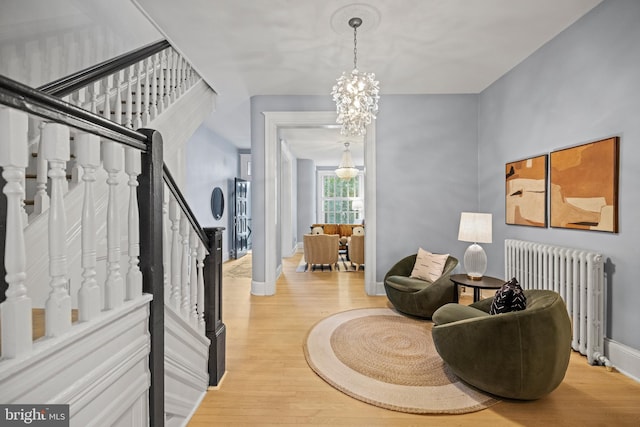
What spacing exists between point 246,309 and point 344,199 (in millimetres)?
6972

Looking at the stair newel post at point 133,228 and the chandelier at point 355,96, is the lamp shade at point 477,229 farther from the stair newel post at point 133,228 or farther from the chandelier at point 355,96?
the stair newel post at point 133,228

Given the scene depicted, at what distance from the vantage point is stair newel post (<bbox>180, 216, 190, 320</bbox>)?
1769 mm

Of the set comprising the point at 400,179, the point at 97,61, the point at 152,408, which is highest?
the point at 97,61

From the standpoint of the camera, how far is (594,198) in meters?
2.46

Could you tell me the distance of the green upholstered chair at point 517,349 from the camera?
5.81 ft

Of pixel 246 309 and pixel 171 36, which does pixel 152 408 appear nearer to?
pixel 246 309

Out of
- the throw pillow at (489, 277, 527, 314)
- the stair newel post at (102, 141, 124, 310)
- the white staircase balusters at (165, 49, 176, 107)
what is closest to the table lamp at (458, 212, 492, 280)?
the throw pillow at (489, 277, 527, 314)

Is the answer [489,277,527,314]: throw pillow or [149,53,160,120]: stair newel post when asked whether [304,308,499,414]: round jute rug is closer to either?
[489,277,527,314]: throw pillow

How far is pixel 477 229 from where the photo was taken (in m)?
3.00

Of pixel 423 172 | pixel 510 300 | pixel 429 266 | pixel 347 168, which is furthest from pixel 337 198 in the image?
pixel 510 300

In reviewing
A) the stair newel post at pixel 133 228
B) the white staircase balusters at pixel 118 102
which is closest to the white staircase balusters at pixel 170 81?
the white staircase balusters at pixel 118 102

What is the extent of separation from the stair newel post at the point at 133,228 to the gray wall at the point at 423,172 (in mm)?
3483

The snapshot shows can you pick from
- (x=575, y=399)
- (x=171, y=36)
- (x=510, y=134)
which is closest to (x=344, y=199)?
(x=510, y=134)

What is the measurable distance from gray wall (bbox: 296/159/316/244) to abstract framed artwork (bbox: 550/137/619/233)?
7184mm
